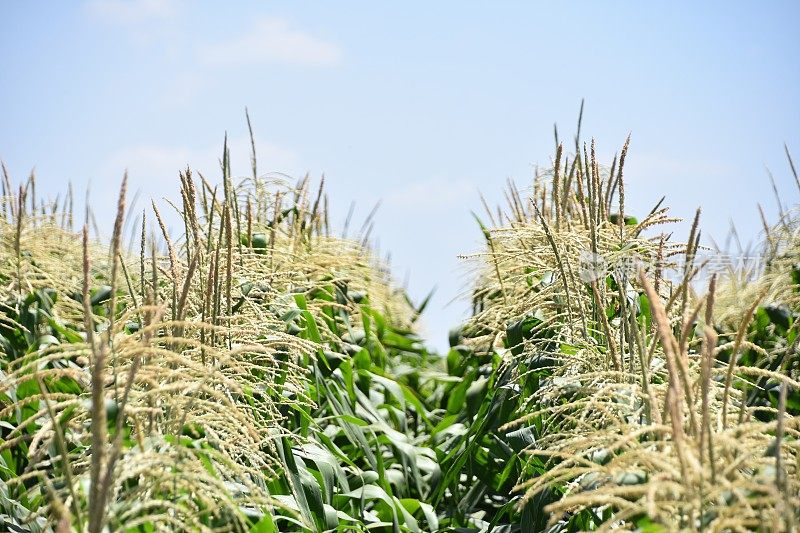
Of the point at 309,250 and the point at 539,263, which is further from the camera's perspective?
the point at 309,250

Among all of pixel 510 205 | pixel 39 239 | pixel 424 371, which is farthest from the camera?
pixel 424 371

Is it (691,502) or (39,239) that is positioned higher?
(39,239)

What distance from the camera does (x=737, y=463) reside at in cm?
164

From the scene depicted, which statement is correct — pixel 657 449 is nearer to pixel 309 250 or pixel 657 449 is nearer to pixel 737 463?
pixel 737 463

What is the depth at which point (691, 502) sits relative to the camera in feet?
5.36

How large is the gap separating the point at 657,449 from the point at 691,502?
36 centimetres

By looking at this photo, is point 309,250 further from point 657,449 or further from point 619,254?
point 657,449

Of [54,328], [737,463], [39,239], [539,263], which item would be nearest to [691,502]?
[737,463]

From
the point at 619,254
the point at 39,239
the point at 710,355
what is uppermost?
the point at 39,239

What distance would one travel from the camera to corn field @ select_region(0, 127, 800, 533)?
179 cm

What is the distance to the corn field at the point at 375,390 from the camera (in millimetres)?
1789

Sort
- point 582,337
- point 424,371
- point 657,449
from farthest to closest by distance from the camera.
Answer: point 424,371
point 582,337
point 657,449

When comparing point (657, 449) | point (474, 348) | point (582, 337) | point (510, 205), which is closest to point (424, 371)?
point (510, 205)

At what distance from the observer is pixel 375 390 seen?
5.19m
